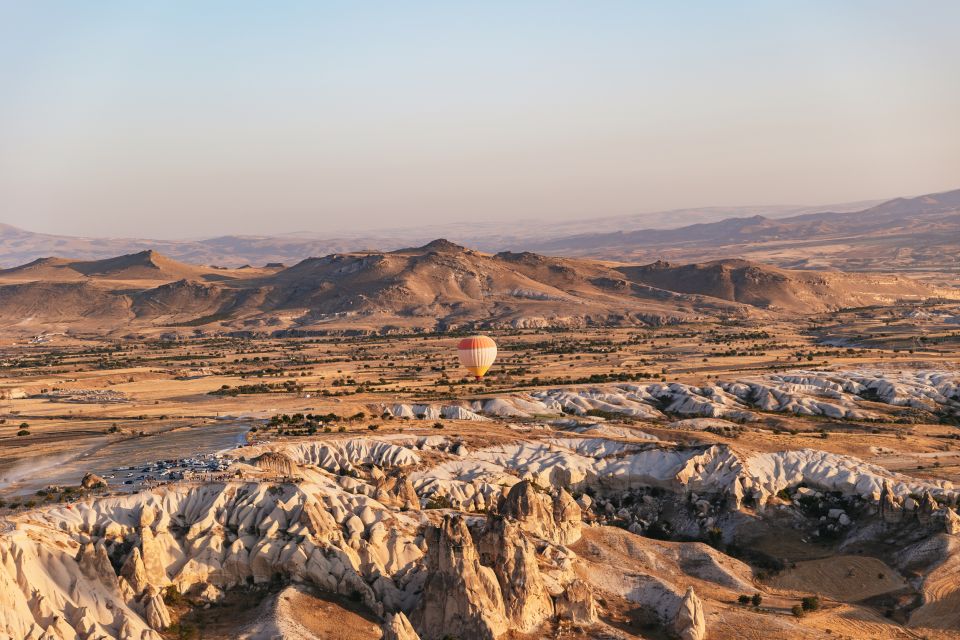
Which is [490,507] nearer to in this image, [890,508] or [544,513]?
[544,513]

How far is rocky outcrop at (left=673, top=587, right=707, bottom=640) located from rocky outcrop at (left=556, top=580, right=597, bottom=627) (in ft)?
13.0

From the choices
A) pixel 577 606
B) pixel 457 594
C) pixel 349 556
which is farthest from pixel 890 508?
pixel 349 556

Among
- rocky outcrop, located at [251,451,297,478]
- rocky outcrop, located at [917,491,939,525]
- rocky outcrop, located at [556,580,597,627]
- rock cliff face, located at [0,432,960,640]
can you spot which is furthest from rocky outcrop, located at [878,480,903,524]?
rocky outcrop, located at [251,451,297,478]

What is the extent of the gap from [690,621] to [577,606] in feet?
17.4

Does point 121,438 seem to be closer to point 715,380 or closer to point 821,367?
point 715,380

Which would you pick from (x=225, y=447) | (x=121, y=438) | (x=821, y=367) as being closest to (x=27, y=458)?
(x=121, y=438)

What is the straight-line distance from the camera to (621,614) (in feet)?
160

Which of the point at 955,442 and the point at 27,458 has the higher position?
the point at 27,458

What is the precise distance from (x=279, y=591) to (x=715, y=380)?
7173cm

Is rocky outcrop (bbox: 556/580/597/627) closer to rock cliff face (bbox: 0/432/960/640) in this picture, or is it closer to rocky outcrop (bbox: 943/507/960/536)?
rock cliff face (bbox: 0/432/960/640)

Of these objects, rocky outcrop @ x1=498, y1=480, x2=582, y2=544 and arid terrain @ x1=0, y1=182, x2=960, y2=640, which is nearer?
arid terrain @ x1=0, y1=182, x2=960, y2=640

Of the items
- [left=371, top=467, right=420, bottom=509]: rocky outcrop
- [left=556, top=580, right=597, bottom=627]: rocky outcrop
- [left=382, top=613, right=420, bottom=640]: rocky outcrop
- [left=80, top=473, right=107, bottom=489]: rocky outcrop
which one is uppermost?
[left=80, top=473, right=107, bottom=489]: rocky outcrop

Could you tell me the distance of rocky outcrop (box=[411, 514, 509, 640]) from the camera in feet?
144

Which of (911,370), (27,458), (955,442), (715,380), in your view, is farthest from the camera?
(911,370)
